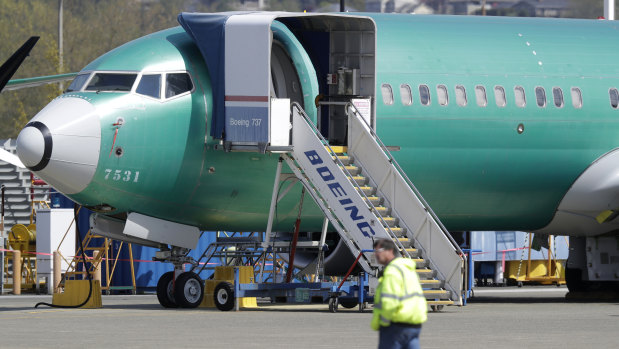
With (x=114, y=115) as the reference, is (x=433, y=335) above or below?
below

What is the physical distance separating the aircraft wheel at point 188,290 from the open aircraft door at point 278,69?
2.78 m

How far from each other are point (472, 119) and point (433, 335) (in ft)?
28.5

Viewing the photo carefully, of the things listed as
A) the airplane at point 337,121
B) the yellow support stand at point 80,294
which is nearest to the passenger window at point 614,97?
the airplane at point 337,121

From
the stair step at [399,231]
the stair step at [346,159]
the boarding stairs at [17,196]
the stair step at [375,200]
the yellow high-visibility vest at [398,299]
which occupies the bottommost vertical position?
the yellow high-visibility vest at [398,299]

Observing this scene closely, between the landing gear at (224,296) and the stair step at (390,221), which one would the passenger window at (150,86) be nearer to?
the landing gear at (224,296)

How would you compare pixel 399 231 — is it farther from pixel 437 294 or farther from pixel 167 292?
pixel 167 292

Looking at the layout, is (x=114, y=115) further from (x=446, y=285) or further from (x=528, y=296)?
(x=528, y=296)

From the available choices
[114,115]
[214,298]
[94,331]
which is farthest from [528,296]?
[94,331]

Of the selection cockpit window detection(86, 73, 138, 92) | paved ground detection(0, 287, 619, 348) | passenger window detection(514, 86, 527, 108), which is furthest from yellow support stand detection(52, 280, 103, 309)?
passenger window detection(514, 86, 527, 108)

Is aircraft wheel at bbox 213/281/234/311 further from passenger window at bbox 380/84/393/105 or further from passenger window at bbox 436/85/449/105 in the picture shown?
passenger window at bbox 436/85/449/105

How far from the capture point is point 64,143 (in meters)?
24.7

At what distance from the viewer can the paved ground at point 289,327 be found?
19.0 metres

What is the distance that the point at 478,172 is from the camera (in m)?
28.2

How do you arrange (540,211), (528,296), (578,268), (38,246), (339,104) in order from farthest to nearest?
(38,246)
(528,296)
(578,268)
(540,211)
(339,104)
